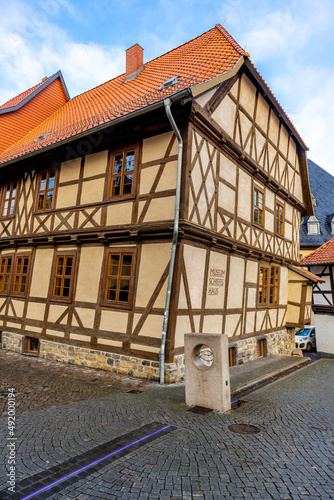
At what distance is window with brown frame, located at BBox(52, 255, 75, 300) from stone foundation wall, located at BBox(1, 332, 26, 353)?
2236 millimetres

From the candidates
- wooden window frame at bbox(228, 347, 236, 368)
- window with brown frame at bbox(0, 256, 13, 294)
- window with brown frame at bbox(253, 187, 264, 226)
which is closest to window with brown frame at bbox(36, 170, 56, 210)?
window with brown frame at bbox(0, 256, 13, 294)

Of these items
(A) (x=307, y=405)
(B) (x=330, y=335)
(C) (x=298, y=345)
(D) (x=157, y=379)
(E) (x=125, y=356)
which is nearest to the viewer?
(A) (x=307, y=405)

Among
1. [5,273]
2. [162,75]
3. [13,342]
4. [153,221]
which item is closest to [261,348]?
[153,221]

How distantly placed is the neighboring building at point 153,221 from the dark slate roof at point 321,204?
19173mm

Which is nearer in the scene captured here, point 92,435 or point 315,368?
point 92,435

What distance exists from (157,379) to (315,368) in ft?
22.1

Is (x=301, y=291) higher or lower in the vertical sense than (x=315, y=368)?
higher

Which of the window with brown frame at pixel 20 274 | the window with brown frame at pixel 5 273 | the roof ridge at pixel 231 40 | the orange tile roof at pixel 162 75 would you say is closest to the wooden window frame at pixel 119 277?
the orange tile roof at pixel 162 75

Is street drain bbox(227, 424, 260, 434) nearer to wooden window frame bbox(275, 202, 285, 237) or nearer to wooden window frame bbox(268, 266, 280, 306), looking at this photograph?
wooden window frame bbox(268, 266, 280, 306)

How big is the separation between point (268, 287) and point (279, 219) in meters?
3.15

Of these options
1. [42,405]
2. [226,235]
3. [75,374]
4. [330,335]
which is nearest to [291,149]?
[226,235]

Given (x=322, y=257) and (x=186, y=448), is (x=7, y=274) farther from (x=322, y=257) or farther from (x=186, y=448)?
(x=322, y=257)

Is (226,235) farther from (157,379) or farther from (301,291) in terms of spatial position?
(301,291)

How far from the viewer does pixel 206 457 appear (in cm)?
431
